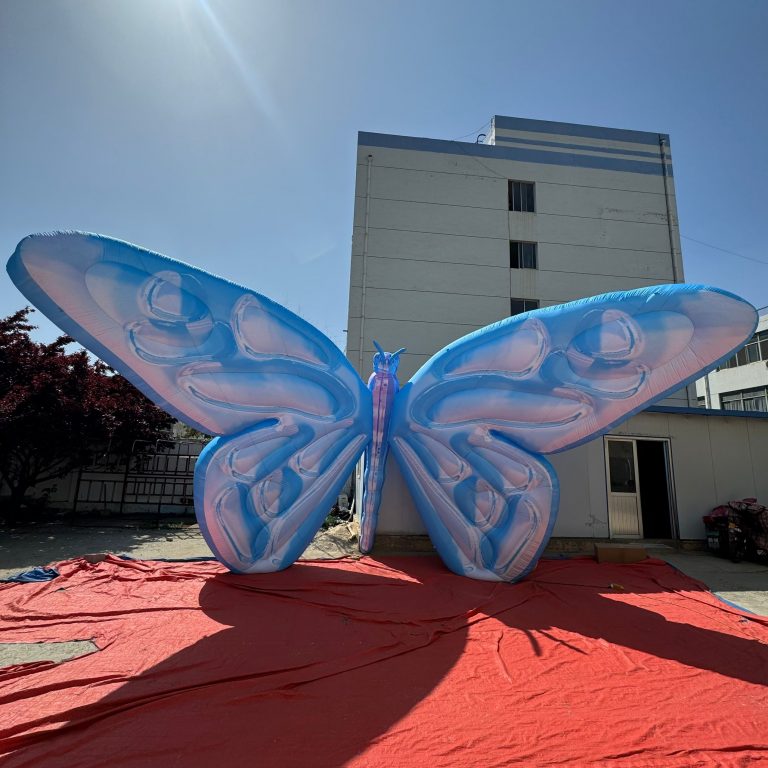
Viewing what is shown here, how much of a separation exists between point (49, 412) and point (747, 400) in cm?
3005

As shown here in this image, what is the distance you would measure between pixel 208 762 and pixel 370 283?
1145 cm

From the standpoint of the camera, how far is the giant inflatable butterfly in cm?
462

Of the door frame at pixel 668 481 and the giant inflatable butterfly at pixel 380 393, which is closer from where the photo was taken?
the giant inflatable butterfly at pixel 380 393

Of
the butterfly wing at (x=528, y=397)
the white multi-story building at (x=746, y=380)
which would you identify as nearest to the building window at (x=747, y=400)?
the white multi-story building at (x=746, y=380)

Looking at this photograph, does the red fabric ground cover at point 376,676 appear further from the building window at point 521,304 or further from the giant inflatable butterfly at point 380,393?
the building window at point 521,304

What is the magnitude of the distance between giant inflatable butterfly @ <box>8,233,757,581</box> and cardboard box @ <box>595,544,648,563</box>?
7.15ft

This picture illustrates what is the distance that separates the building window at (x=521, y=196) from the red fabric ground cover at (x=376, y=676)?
11817 mm

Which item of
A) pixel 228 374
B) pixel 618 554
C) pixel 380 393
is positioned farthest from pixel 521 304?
pixel 228 374

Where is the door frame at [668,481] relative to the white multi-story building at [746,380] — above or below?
below

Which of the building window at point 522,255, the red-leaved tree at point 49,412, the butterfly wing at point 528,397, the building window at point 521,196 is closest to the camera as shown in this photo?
the butterfly wing at point 528,397

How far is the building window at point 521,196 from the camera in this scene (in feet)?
46.1

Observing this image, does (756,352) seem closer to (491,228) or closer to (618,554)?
(491,228)

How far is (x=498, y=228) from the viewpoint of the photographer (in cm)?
1359

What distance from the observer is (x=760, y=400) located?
75.2 ft
